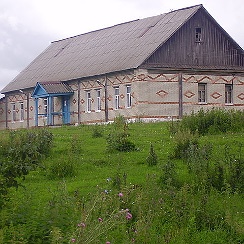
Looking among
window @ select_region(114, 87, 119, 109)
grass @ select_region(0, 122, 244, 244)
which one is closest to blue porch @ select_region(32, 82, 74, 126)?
window @ select_region(114, 87, 119, 109)

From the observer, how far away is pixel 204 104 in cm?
3641

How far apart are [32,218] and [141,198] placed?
7.07ft

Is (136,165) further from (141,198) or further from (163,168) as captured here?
(141,198)

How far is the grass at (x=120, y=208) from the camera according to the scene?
8367 millimetres

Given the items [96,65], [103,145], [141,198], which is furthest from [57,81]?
[141,198]

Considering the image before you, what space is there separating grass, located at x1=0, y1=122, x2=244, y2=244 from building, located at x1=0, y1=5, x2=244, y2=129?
19.9m

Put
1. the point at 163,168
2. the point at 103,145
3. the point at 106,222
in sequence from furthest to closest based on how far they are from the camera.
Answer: the point at 103,145, the point at 163,168, the point at 106,222

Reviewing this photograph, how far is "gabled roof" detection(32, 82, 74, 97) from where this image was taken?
4016 cm

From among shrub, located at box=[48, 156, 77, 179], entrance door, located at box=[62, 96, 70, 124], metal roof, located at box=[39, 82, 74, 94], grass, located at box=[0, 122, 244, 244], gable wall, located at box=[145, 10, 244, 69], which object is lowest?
grass, located at box=[0, 122, 244, 244]

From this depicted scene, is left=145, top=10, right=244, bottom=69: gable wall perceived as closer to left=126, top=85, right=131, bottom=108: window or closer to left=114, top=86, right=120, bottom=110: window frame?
left=126, top=85, right=131, bottom=108: window

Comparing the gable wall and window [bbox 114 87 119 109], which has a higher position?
the gable wall

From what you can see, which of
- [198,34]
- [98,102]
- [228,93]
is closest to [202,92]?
[228,93]

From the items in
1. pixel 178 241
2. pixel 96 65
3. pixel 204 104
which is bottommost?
pixel 178 241

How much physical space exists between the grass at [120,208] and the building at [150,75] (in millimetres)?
19939
